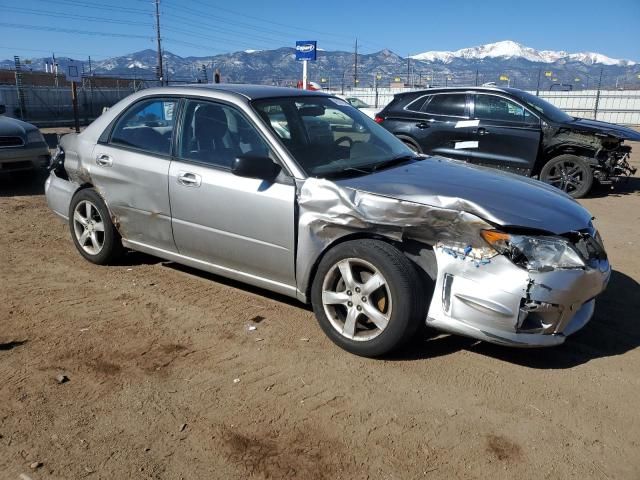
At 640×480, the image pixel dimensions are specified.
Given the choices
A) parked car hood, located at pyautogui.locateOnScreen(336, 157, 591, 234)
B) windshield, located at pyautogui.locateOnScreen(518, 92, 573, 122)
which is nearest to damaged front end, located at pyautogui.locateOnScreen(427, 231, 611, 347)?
parked car hood, located at pyautogui.locateOnScreen(336, 157, 591, 234)

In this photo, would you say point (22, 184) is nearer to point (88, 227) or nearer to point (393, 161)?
point (88, 227)

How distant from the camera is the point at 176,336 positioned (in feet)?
12.2

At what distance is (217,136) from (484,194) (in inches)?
78.6

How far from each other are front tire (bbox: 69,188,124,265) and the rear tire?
22.5 feet

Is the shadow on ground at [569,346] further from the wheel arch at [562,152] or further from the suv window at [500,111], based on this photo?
the suv window at [500,111]

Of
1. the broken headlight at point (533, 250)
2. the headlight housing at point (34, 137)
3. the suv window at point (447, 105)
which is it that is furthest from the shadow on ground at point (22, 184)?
the broken headlight at point (533, 250)

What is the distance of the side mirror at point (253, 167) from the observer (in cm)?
358

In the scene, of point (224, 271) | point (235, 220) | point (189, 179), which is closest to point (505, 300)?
point (235, 220)

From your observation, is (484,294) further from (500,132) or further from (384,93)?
(384,93)

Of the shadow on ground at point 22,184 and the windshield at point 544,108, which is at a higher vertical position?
the windshield at point 544,108

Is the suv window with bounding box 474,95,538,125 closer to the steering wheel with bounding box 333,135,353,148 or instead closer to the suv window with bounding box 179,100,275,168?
the steering wheel with bounding box 333,135,353,148

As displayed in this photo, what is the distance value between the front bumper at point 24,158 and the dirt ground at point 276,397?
4.36 m

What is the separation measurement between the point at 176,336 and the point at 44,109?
84.5 feet

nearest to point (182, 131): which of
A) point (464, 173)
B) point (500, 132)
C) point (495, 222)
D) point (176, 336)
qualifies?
point (176, 336)
